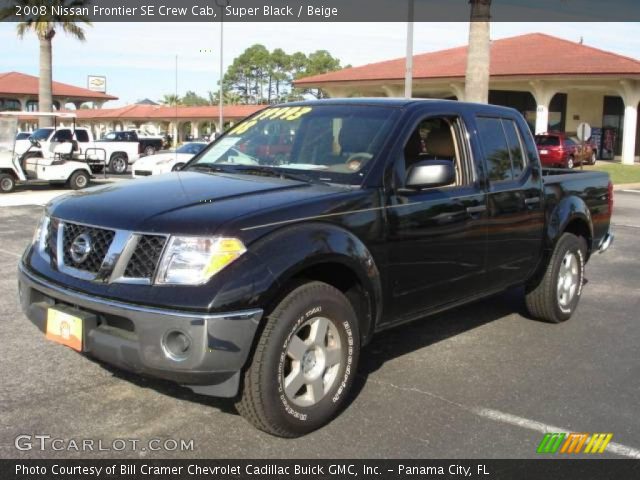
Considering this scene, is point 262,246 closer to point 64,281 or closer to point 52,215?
point 64,281

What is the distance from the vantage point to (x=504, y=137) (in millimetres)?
5492

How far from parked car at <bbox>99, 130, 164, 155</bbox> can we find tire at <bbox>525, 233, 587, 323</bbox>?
96.3 ft

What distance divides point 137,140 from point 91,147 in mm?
11655

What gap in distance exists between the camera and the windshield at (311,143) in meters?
4.35

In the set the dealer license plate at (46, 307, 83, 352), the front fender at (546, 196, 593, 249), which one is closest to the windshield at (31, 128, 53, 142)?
the front fender at (546, 196, 593, 249)

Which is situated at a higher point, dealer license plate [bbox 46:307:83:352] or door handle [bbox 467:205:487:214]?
door handle [bbox 467:205:487:214]

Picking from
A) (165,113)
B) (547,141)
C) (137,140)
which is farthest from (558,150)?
(165,113)

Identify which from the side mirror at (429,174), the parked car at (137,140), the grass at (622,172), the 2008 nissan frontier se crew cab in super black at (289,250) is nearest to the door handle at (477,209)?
the 2008 nissan frontier se crew cab in super black at (289,250)

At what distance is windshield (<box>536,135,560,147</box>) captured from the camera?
30.8 m

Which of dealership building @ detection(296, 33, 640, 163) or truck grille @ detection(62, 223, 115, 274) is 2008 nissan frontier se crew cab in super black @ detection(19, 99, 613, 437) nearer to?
truck grille @ detection(62, 223, 115, 274)

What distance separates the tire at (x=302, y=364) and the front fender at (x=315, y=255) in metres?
0.14

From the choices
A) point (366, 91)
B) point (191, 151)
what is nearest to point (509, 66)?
point (366, 91)

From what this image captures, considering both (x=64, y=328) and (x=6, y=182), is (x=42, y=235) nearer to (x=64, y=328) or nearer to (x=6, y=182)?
(x=64, y=328)

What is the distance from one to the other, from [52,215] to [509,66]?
33621 millimetres
